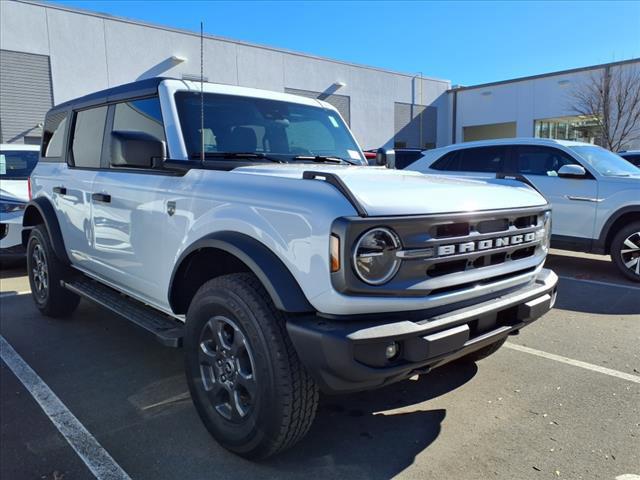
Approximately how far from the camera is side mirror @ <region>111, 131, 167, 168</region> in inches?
117

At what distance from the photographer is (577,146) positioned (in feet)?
24.2

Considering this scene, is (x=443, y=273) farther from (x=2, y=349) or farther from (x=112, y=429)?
(x=2, y=349)

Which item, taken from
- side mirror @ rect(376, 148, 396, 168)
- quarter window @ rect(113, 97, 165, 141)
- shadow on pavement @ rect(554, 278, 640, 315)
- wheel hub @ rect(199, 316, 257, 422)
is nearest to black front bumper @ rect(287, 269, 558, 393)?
wheel hub @ rect(199, 316, 257, 422)

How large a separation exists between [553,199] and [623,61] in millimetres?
Answer: 19901

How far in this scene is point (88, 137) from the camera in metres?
4.46

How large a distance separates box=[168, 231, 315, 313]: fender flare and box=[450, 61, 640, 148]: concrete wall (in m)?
25.6

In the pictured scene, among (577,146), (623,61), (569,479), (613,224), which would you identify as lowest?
(569,479)

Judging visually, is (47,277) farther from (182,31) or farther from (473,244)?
(182,31)

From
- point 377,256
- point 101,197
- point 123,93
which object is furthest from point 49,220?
point 377,256

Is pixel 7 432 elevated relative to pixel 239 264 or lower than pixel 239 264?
lower

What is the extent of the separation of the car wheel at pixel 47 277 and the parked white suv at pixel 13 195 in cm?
196

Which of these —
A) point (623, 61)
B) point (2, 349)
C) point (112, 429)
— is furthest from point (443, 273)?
point (623, 61)

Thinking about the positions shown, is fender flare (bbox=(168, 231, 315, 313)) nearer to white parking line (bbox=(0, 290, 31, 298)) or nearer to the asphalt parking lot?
the asphalt parking lot

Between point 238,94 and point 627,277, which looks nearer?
point 238,94
